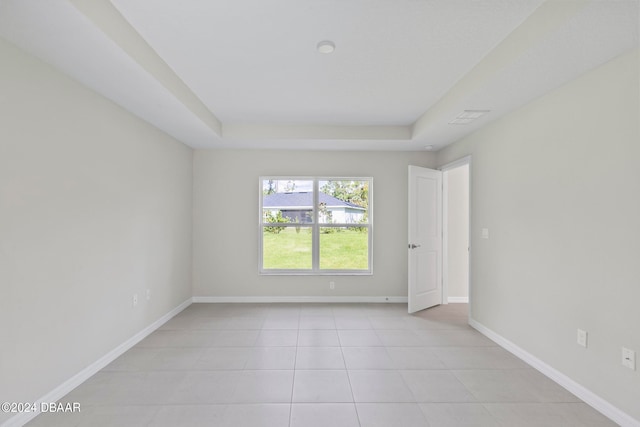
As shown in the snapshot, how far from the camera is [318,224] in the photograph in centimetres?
464

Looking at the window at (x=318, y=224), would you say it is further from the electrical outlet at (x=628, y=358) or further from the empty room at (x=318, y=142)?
the electrical outlet at (x=628, y=358)

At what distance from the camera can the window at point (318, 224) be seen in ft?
15.2

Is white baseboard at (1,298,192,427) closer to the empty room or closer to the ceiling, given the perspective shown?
the empty room

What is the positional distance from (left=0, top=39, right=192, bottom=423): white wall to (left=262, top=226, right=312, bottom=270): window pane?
1.64 m

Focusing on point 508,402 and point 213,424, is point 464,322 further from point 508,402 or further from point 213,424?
point 213,424

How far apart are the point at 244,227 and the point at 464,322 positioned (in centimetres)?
329

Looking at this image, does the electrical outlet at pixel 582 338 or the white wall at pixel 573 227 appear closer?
the white wall at pixel 573 227

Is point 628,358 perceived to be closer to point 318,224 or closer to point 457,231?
point 457,231

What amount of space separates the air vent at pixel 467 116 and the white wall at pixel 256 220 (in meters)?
1.41

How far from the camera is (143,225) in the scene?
3223 millimetres

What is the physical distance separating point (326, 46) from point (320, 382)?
2521mm

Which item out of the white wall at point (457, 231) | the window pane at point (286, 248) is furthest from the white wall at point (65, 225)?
the white wall at point (457, 231)

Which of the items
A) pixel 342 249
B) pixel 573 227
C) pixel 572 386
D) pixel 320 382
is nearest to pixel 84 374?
pixel 320 382

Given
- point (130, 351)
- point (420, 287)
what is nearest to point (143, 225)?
point (130, 351)
